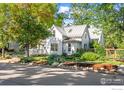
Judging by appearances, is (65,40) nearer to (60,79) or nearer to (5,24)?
(5,24)

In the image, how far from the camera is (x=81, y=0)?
7957mm

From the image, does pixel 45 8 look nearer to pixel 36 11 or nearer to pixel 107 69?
pixel 36 11

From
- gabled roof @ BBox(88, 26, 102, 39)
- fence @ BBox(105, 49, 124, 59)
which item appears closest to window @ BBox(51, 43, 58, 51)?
gabled roof @ BBox(88, 26, 102, 39)

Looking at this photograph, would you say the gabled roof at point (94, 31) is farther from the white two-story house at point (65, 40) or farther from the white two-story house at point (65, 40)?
the white two-story house at point (65, 40)

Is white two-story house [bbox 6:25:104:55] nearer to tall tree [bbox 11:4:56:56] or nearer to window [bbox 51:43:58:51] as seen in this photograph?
window [bbox 51:43:58:51]

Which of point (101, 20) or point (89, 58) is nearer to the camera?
point (101, 20)

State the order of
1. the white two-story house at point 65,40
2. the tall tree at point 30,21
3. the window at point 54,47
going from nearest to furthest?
1. the tall tree at point 30,21
2. the white two-story house at point 65,40
3. the window at point 54,47

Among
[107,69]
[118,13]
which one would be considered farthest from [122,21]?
[107,69]

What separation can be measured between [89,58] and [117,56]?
2.17 metres

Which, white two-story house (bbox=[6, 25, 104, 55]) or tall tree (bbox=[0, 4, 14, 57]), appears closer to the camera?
tall tree (bbox=[0, 4, 14, 57])

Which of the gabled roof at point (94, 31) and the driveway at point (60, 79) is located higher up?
the gabled roof at point (94, 31)

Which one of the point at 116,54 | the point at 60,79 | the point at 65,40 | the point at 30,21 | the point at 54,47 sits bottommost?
the point at 60,79

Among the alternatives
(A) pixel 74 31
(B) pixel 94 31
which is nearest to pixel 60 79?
(B) pixel 94 31

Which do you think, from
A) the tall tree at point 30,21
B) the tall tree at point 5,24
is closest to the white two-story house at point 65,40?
the tall tree at point 5,24
